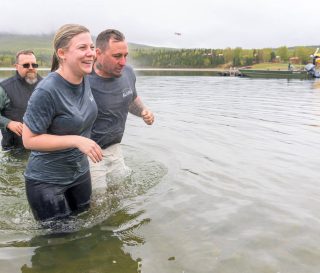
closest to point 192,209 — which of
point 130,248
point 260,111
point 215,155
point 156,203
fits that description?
point 156,203

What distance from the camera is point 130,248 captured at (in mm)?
5180

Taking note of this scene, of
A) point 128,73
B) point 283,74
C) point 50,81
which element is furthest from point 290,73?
point 50,81

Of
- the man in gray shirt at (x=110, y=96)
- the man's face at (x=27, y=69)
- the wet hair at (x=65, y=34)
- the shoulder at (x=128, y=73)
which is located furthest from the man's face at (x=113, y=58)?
the man's face at (x=27, y=69)

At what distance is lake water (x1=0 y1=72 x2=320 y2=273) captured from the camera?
484 cm

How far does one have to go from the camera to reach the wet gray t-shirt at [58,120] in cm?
429

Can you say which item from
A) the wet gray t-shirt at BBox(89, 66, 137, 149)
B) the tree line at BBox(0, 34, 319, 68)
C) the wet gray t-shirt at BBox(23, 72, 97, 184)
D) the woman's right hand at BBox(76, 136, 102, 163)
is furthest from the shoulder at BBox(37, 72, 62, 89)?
the tree line at BBox(0, 34, 319, 68)

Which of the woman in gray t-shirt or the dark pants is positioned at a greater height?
the woman in gray t-shirt

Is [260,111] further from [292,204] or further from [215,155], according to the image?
[292,204]

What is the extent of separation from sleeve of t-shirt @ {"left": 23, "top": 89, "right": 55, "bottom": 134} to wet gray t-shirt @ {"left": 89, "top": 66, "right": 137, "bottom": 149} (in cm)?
173

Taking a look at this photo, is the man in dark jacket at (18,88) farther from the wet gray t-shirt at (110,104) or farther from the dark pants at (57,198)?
the dark pants at (57,198)

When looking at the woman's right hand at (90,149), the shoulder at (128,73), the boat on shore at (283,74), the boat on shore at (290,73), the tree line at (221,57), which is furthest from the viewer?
the tree line at (221,57)

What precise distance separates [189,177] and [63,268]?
164 inches

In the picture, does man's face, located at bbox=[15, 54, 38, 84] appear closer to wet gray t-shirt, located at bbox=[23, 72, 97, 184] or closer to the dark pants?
wet gray t-shirt, located at bbox=[23, 72, 97, 184]

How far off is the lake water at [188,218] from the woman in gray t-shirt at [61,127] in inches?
24.3
